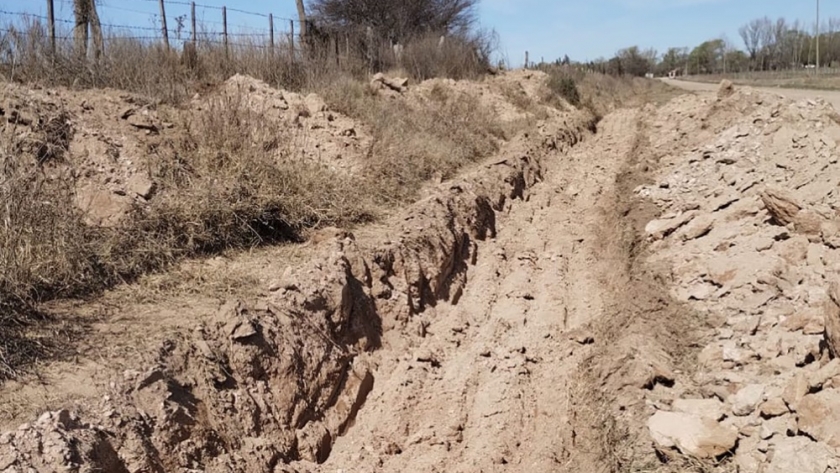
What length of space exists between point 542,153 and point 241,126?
664cm

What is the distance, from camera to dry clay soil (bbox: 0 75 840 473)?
4.38 meters

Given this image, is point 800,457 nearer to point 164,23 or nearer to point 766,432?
point 766,432

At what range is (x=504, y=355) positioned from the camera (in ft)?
21.8

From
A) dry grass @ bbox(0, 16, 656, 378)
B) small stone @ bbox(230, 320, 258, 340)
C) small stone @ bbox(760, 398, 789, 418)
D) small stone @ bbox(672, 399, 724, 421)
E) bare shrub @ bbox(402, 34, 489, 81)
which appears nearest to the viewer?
small stone @ bbox(760, 398, 789, 418)

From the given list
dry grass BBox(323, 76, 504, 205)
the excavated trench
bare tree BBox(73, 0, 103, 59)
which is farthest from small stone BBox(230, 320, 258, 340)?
bare tree BBox(73, 0, 103, 59)

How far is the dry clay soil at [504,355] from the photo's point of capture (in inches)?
172

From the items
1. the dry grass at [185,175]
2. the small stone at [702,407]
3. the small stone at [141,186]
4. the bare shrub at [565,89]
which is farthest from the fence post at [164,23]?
the bare shrub at [565,89]

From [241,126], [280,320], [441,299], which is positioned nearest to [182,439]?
[280,320]

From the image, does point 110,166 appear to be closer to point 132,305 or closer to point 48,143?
point 48,143

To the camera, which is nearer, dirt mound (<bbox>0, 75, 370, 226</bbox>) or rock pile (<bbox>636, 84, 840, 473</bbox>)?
rock pile (<bbox>636, 84, 840, 473</bbox>)

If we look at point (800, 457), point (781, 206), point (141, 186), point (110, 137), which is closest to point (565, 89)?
point (781, 206)

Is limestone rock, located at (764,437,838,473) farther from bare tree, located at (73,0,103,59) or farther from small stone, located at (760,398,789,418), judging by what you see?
bare tree, located at (73,0,103,59)

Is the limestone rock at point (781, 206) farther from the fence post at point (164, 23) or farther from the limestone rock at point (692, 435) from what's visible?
the fence post at point (164, 23)

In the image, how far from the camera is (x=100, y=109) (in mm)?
7820
